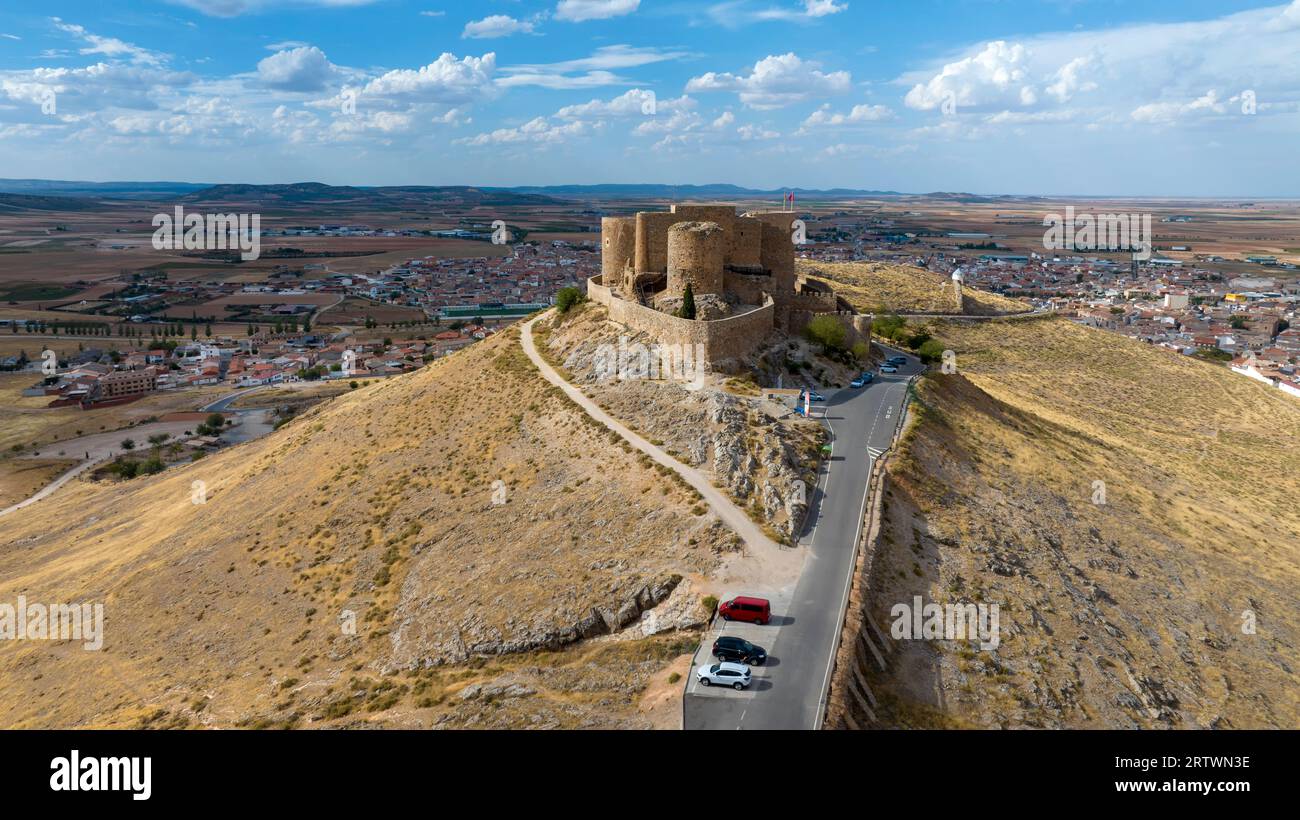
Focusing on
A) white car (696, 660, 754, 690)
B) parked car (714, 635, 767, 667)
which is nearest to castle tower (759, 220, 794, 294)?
parked car (714, 635, 767, 667)

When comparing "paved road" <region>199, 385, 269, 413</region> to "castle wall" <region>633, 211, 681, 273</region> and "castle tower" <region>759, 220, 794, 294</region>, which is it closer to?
"castle wall" <region>633, 211, 681, 273</region>

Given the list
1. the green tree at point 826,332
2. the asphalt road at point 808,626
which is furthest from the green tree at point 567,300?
the asphalt road at point 808,626

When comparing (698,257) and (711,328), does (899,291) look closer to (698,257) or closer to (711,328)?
(698,257)

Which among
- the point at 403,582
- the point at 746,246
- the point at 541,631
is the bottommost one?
the point at 403,582

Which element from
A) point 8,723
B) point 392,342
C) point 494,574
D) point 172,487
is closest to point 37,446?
point 172,487

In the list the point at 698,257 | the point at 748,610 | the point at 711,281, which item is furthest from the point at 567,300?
the point at 748,610
